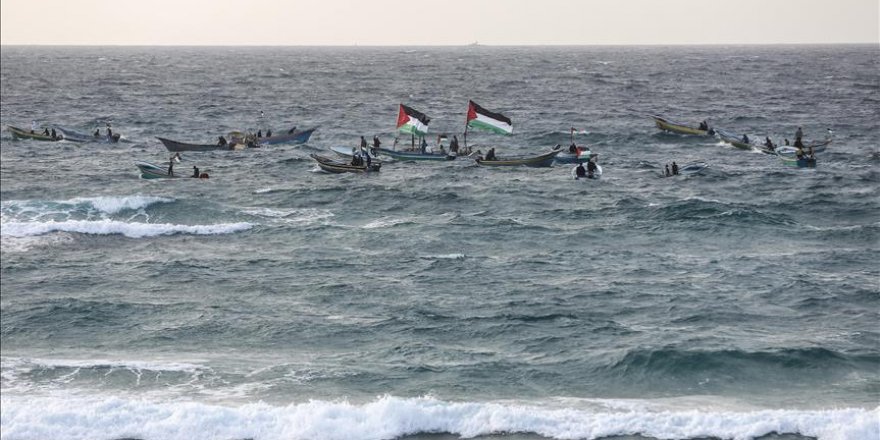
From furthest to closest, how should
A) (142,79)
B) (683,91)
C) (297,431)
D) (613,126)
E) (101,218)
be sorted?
1. (142,79)
2. (683,91)
3. (613,126)
4. (101,218)
5. (297,431)

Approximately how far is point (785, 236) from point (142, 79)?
5488 inches

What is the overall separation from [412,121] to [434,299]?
2874 centimetres

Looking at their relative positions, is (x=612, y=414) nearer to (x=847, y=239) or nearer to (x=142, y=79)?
(x=847, y=239)

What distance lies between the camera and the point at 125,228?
43.5m

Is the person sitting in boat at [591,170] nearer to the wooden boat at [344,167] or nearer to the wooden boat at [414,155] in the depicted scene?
the wooden boat at [414,155]

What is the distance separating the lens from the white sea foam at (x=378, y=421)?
77.9 ft

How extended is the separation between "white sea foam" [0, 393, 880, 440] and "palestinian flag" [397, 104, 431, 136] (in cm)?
3785

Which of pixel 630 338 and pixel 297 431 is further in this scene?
pixel 630 338

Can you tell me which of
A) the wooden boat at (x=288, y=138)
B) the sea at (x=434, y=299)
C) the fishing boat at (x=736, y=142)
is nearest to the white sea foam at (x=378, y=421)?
the sea at (x=434, y=299)

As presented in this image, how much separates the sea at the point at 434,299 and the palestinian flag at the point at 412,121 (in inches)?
115

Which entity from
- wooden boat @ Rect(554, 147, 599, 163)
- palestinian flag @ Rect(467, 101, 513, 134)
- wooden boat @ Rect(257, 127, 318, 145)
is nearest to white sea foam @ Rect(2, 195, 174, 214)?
palestinian flag @ Rect(467, 101, 513, 134)

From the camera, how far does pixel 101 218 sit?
147 feet

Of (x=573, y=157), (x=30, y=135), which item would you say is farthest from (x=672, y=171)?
(x=30, y=135)

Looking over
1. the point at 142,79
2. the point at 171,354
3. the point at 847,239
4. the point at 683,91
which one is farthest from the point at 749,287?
the point at 142,79
